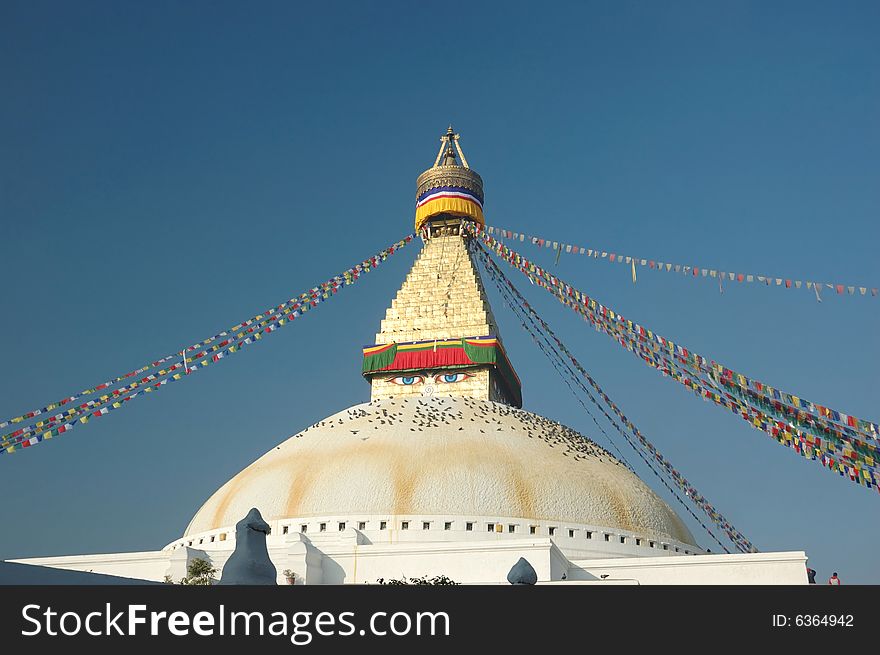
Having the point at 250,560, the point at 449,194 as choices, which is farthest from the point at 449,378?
the point at 250,560

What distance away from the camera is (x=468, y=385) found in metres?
23.6

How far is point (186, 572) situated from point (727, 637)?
1235cm

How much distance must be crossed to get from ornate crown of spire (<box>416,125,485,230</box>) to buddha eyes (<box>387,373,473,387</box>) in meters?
5.83

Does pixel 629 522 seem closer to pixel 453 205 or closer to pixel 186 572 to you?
pixel 186 572

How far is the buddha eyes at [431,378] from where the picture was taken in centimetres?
2375

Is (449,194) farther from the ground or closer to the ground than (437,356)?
farther from the ground

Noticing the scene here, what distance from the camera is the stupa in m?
15.6

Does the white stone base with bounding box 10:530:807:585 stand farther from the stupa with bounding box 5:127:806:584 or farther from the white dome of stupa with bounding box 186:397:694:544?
the white dome of stupa with bounding box 186:397:694:544

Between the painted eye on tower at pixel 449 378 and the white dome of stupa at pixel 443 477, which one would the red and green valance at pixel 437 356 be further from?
the white dome of stupa at pixel 443 477

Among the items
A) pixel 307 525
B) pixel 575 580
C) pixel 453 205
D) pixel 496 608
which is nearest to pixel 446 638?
pixel 496 608

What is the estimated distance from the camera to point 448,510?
16.8 meters

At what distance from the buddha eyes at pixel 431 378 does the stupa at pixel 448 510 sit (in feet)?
7.17

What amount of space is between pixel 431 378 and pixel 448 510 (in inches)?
287

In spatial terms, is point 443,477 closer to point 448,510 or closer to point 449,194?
point 448,510
